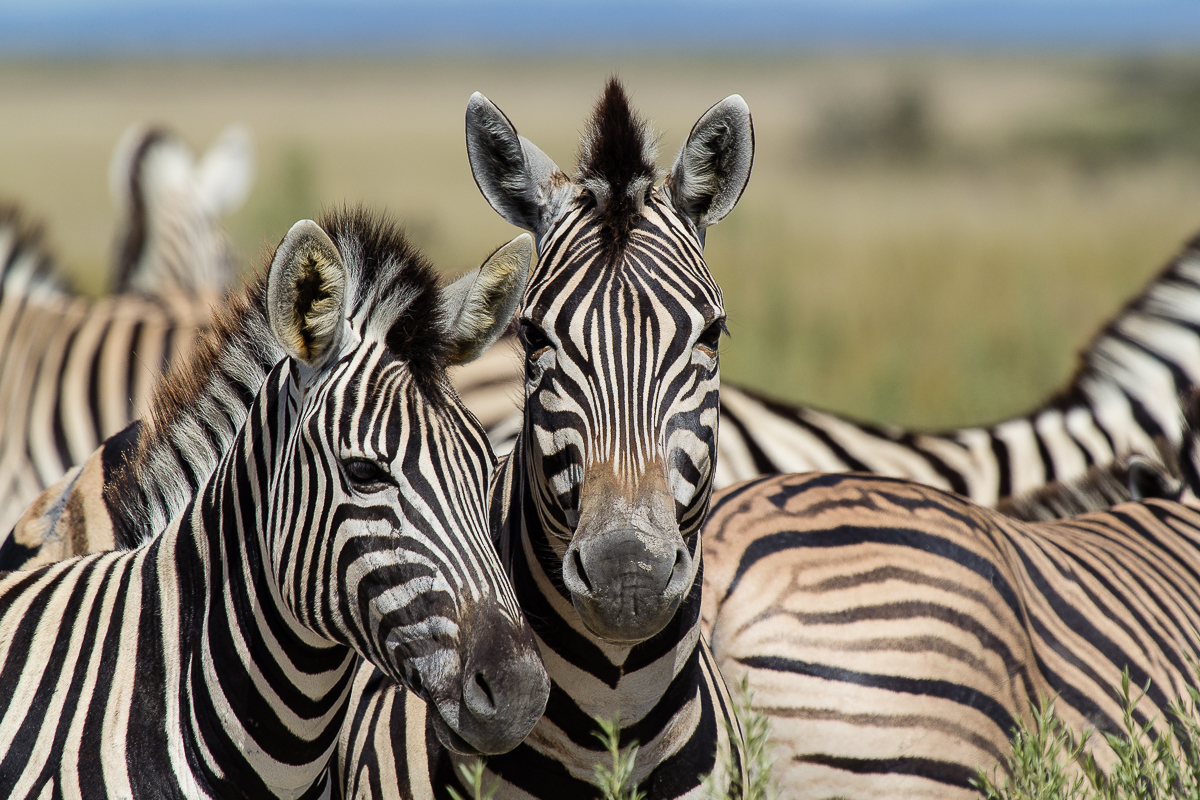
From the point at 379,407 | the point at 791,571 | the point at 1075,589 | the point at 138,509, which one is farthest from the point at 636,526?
the point at 1075,589

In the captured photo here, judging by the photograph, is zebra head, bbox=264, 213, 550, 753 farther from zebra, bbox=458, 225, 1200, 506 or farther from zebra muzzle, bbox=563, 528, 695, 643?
zebra, bbox=458, 225, 1200, 506

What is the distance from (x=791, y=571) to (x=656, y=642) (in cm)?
72

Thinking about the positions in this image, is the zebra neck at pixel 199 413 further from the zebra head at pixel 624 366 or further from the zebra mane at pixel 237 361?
the zebra head at pixel 624 366

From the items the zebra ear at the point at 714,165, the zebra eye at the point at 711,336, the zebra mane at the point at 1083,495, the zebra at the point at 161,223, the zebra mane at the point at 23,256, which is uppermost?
the zebra at the point at 161,223

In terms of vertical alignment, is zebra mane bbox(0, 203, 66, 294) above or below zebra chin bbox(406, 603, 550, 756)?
above

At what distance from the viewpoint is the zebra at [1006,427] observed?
19.6 ft

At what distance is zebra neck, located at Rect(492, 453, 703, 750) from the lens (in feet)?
10.0

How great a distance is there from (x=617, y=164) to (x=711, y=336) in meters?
0.56

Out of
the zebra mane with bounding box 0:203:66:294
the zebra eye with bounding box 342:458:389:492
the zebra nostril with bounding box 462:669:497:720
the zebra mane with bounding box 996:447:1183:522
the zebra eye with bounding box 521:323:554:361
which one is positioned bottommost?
the zebra mane with bounding box 996:447:1183:522

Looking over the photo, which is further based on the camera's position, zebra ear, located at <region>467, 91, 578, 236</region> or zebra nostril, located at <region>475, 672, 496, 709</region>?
zebra ear, located at <region>467, 91, 578, 236</region>

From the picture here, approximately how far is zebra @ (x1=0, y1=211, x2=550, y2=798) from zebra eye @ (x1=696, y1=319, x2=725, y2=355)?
65cm

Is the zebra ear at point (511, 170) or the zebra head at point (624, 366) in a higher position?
the zebra ear at point (511, 170)

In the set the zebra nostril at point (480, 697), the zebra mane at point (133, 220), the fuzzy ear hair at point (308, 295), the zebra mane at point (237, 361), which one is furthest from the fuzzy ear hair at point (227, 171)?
the zebra nostril at point (480, 697)

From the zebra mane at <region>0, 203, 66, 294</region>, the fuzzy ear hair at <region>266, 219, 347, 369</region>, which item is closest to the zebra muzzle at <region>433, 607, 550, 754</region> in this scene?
the fuzzy ear hair at <region>266, 219, 347, 369</region>
